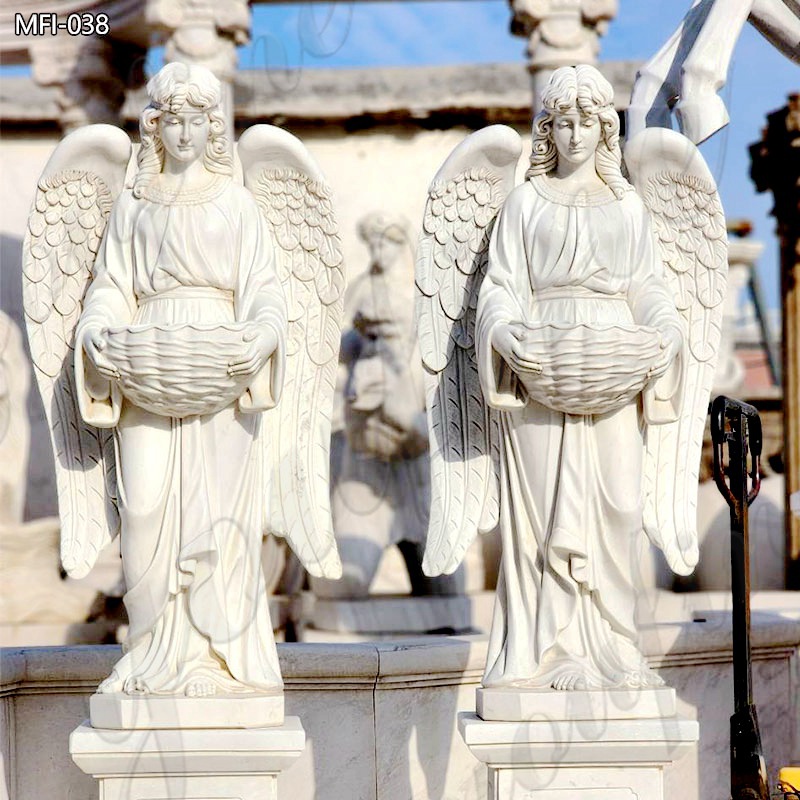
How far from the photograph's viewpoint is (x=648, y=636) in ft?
18.3

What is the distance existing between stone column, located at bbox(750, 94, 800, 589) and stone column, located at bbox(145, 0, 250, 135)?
3046 mm

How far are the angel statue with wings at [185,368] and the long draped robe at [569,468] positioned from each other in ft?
1.84

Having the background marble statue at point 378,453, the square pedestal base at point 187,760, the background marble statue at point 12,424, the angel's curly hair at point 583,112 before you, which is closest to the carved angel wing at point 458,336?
the angel's curly hair at point 583,112

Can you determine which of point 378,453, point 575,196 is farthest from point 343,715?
point 378,453

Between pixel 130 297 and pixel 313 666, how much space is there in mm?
1353

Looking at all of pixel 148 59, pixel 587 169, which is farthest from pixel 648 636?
pixel 148 59

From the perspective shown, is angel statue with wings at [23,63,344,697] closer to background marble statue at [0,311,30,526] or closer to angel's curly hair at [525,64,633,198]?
angel's curly hair at [525,64,633,198]

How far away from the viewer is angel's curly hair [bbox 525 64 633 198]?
4.67 metres

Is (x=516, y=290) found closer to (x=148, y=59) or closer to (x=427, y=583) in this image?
(x=427, y=583)

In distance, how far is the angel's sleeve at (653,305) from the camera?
186 inches

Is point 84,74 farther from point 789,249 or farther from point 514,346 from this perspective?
point 514,346

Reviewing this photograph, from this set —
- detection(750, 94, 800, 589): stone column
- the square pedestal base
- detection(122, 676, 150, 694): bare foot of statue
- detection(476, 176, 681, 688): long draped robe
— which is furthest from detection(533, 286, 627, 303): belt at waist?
detection(750, 94, 800, 589): stone column

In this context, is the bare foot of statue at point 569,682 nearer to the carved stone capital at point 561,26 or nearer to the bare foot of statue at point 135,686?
the bare foot of statue at point 135,686

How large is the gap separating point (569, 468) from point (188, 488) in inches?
42.3
